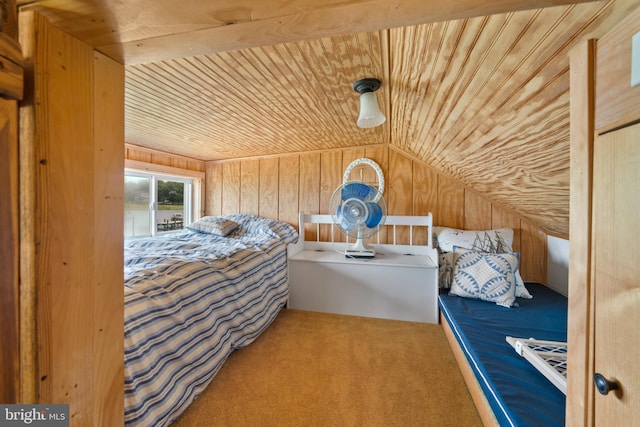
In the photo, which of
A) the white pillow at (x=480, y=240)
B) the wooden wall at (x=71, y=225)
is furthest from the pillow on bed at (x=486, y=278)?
the wooden wall at (x=71, y=225)

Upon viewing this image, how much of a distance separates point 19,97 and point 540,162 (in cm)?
188

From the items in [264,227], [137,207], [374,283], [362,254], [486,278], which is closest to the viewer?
[486,278]

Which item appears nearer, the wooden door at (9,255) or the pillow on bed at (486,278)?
the wooden door at (9,255)

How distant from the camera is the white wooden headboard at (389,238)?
→ 8.48 ft

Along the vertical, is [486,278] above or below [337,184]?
below

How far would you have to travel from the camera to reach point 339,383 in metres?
1.42

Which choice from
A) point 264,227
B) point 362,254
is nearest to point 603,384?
point 362,254

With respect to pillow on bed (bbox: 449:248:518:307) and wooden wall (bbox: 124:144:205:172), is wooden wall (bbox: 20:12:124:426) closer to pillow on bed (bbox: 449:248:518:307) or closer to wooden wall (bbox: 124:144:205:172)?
pillow on bed (bbox: 449:248:518:307)

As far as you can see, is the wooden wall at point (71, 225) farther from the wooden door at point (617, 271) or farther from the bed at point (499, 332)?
the bed at point (499, 332)

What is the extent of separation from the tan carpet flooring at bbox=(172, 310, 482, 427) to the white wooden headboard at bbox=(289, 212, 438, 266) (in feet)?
2.78

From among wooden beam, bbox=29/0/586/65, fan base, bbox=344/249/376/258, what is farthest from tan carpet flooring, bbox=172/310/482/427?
wooden beam, bbox=29/0/586/65

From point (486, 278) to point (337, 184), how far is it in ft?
5.59

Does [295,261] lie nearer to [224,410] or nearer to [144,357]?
[224,410]

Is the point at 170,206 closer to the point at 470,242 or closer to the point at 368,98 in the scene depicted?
the point at 368,98
